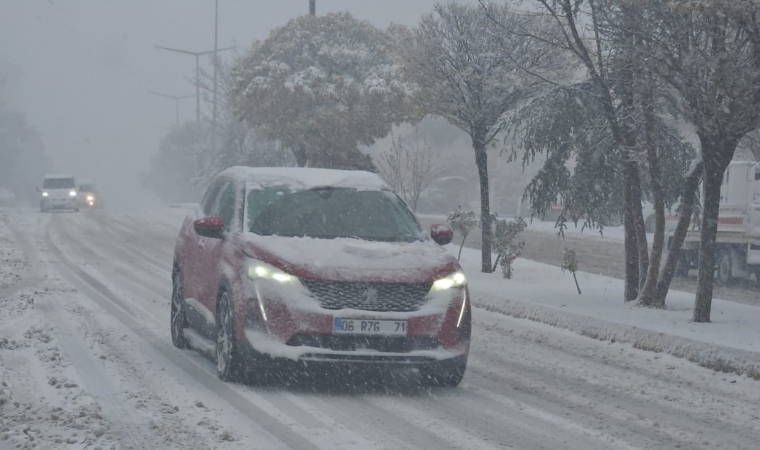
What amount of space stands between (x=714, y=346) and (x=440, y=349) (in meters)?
3.59

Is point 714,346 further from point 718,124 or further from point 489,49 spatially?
point 489,49

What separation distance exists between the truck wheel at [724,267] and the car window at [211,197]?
543 inches

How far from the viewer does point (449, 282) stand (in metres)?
8.35

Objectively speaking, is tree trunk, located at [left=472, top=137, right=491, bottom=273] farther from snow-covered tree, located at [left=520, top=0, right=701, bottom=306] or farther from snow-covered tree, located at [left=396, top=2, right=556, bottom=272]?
snow-covered tree, located at [left=520, top=0, right=701, bottom=306]

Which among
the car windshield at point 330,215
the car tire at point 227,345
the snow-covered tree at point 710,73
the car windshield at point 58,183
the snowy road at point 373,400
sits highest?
the snow-covered tree at point 710,73

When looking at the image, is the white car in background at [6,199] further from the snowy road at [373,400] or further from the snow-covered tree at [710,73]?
the snow-covered tree at [710,73]

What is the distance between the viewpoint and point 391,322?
8.02m

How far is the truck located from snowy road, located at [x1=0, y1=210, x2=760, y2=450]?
931 centimetres

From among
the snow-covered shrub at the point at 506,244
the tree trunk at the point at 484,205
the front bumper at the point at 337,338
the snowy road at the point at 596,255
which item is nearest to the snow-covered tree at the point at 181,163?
the snowy road at the point at 596,255

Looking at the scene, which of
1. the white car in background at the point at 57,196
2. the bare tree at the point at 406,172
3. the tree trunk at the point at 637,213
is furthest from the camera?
the white car in background at the point at 57,196

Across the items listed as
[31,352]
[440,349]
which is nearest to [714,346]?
[440,349]

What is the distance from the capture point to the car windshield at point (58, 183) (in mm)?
49812

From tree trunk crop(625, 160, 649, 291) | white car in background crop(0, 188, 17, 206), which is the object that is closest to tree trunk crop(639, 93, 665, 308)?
tree trunk crop(625, 160, 649, 291)

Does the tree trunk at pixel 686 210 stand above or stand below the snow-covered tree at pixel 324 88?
below
